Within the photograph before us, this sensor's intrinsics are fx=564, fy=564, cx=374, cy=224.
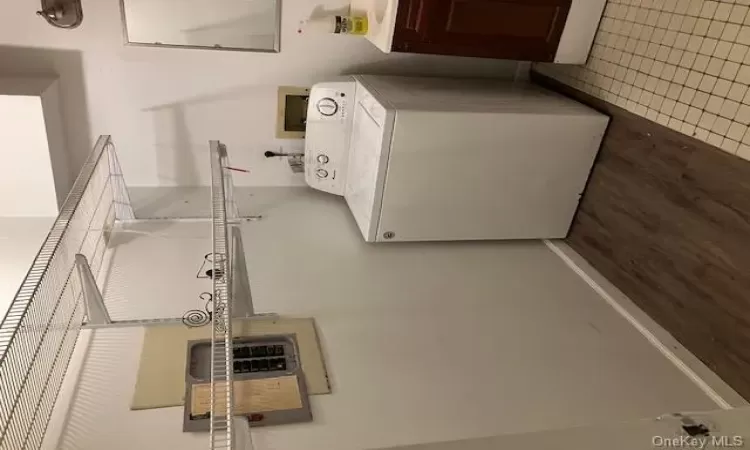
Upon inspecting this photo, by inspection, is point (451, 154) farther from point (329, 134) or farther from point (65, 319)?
point (65, 319)

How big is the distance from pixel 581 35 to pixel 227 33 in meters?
0.99

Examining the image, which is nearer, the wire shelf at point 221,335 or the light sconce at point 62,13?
the wire shelf at point 221,335

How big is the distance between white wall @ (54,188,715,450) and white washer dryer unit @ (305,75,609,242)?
0.10 meters

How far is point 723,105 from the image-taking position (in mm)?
1191

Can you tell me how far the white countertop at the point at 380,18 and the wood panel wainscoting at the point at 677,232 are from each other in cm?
62

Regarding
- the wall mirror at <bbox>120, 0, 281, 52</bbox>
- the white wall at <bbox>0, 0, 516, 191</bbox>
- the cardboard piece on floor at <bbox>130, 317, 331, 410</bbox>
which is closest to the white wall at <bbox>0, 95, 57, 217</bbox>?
the white wall at <bbox>0, 0, 516, 191</bbox>

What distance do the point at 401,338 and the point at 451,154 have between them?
511 mm

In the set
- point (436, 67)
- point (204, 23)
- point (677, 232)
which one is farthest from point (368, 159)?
point (677, 232)

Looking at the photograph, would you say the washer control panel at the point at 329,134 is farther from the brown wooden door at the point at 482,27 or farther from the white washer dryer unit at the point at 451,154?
the brown wooden door at the point at 482,27

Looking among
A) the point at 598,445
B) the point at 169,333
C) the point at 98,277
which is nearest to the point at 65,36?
the point at 98,277

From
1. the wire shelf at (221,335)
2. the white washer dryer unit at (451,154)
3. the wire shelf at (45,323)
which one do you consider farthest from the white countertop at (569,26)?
the wire shelf at (45,323)

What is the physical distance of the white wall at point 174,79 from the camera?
4.95ft

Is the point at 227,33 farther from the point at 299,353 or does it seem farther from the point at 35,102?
the point at 299,353

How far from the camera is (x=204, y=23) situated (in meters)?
1.56
